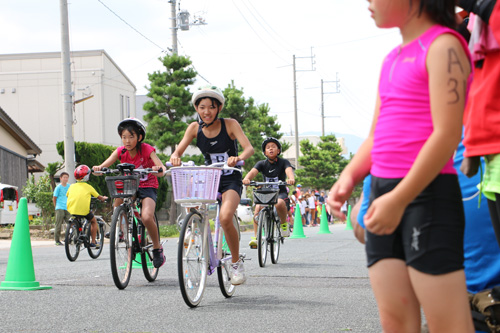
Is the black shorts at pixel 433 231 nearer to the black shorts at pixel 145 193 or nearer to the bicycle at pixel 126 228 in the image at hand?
the bicycle at pixel 126 228

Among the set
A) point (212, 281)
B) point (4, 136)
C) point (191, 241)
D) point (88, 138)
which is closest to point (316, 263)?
point (212, 281)

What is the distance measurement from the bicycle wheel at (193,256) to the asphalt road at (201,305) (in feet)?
0.48

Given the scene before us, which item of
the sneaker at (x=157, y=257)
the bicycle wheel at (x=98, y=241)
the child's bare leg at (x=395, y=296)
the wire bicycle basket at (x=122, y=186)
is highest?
the wire bicycle basket at (x=122, y=186)

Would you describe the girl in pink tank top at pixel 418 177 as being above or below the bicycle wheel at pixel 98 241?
above

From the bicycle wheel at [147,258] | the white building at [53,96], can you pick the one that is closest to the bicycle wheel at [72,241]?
the bicycle wheel at [147,258]

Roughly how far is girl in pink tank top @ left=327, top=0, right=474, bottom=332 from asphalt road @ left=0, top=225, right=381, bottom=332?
2715mm

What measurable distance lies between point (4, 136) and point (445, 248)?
116 ft

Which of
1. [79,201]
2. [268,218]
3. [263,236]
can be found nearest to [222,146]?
[263,236]

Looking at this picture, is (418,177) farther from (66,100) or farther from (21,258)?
(66,100)

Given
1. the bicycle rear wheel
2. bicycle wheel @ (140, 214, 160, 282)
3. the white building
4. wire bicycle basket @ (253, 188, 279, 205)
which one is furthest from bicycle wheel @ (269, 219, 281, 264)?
the white building

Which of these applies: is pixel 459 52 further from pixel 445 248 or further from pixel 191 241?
pixel 191 241

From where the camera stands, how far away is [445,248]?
221 cm

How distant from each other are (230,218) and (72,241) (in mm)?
7506

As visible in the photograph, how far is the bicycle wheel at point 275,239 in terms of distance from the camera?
Result: 1060cm
